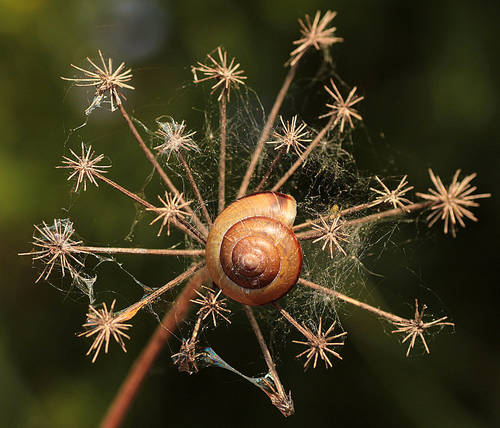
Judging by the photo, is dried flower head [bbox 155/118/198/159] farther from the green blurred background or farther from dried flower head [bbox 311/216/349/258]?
the green blurred background

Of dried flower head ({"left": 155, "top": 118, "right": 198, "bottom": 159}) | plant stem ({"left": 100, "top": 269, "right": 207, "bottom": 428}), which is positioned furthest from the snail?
dried flower head ({"left": 155, "top": 118, "right": 198, "bottom": 159})

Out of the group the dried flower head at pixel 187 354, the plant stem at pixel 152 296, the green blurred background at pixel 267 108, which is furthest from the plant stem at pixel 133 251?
the green blurred background at pixel 267 108

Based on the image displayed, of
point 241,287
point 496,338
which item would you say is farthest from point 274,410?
point 241,287

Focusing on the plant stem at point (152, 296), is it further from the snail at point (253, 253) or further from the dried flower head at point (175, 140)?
the dried flower head at point (175, 140)

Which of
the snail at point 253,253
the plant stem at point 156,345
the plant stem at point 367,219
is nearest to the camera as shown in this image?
the snail at point 253,253

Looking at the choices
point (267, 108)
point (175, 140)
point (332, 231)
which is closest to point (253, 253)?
point (332, 231)

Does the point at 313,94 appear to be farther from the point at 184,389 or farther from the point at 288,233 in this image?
the point at 184,389

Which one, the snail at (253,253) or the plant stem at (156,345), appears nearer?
the snail at (253,253)
